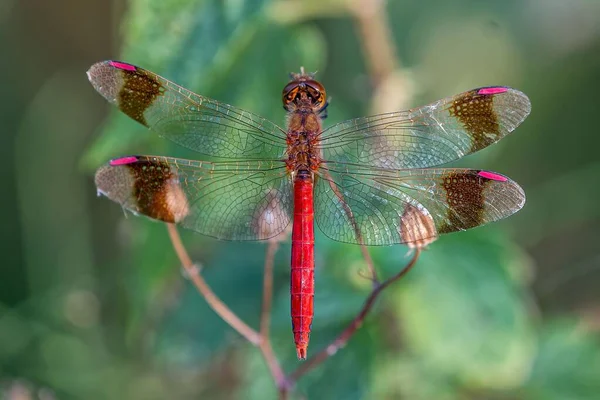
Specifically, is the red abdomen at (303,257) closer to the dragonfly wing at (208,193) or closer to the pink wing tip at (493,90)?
the dragonfly wing at (208,193)

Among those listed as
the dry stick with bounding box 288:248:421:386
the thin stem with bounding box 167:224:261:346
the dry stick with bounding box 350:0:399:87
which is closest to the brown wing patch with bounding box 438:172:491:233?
the dry stick with bounding box 288:248:421:386

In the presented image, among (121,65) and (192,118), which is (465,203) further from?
(121,65)

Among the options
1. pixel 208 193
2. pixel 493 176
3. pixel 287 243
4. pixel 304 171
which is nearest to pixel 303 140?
pixel 304 171

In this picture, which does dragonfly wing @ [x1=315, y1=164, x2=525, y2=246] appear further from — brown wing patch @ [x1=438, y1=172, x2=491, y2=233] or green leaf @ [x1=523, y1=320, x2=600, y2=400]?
green leaf @ [x1=523, y1=320, x2=600, y2=400]

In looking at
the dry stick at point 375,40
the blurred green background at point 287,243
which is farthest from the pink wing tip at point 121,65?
the dry stick at point 375,40

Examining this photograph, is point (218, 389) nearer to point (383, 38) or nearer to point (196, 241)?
point (196, 241)

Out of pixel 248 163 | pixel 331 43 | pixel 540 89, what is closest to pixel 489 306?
pixel 248 163
